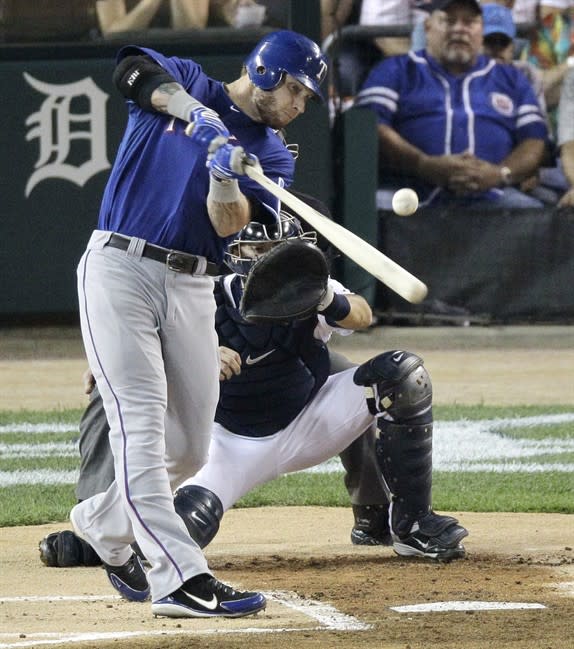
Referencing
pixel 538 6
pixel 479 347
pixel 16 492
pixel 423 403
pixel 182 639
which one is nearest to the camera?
pixel 182 639

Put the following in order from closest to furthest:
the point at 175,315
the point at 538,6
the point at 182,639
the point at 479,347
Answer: the point at 182,639, the point at 175,315, the point at 479,347, the point at 538,6

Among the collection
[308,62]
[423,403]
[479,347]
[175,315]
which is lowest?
[479,347]

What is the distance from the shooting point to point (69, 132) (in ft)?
37.4

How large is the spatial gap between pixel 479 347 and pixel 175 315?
706 centimetres

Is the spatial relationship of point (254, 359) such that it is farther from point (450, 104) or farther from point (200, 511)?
point (450, 104)

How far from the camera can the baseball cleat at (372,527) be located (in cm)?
560

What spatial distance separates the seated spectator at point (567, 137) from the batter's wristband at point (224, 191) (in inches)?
309

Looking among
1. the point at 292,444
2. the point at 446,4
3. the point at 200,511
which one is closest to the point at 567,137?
the point at 446,4

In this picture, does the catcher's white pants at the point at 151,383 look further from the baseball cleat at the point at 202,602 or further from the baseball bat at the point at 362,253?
the baseball bat at the point at 362,253

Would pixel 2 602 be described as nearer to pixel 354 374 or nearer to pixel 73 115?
pixel 354 374

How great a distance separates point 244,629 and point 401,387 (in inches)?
50.5

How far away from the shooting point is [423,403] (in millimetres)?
→ 5184

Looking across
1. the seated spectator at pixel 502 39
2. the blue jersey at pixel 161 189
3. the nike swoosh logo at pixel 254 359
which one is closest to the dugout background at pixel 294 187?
the seated spectator at pixel 502 39

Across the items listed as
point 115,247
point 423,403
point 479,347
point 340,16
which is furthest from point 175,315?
point 340,16
